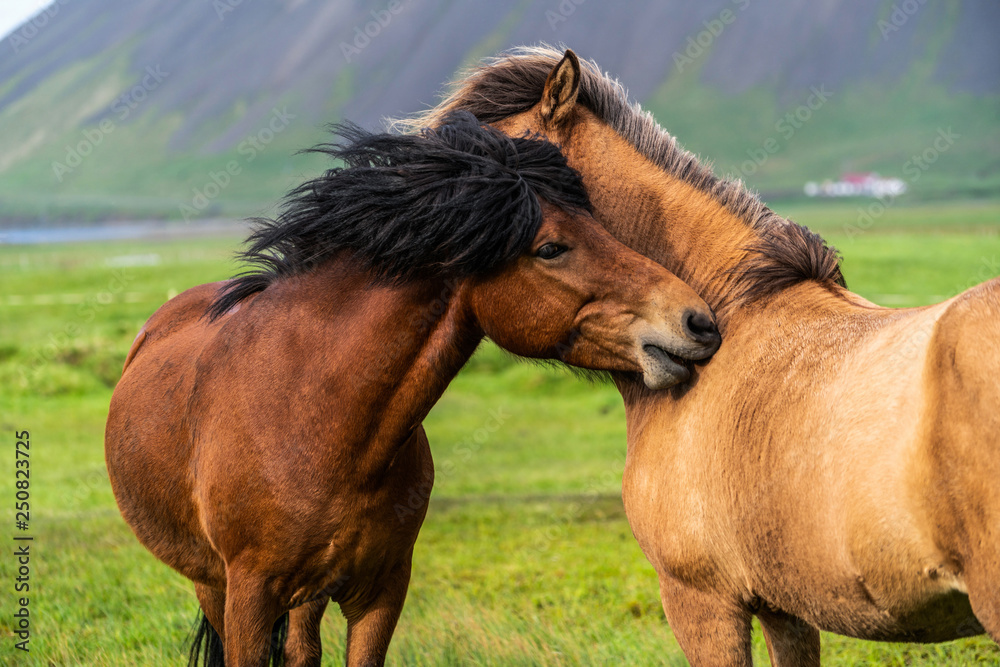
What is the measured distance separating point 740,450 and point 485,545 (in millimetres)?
6278

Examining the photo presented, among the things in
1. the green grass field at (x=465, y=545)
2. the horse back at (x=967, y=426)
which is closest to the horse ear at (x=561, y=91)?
the green grass field at (x=465, y=545)

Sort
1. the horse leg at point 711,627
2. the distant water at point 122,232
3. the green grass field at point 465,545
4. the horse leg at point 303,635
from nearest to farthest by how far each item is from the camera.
Answer: the horse leg at point 711,627 < the horse leg at point 303,635 < the green grass field at point 465,545 < the distant water at point 122,232

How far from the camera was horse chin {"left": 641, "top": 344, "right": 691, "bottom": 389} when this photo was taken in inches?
119

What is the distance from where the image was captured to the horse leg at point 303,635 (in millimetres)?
3740

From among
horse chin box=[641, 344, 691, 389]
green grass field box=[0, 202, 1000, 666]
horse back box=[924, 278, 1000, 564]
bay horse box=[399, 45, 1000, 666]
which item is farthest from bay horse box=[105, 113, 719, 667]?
horse back box=[924, 278, 1000, 564]

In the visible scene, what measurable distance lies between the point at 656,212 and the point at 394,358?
1.31 meters

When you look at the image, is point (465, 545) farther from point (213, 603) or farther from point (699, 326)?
point (699, 326)

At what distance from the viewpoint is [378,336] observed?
3180 millimetres

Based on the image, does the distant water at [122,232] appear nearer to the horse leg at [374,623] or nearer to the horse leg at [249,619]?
the horse leg at [374,623]

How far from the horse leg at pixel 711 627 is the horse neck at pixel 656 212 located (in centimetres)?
123

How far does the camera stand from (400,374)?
10.5ft

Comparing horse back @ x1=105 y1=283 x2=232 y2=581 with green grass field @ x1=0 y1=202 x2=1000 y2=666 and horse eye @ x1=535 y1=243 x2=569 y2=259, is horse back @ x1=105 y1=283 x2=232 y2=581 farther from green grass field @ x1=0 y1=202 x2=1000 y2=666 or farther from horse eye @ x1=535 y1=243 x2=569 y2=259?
horse eye @ x1=535 y1=243 x2=569 y2=259

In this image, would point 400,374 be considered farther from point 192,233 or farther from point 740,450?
point 192,233

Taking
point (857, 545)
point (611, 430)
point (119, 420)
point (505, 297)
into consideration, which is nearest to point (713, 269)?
point (505, 297)
